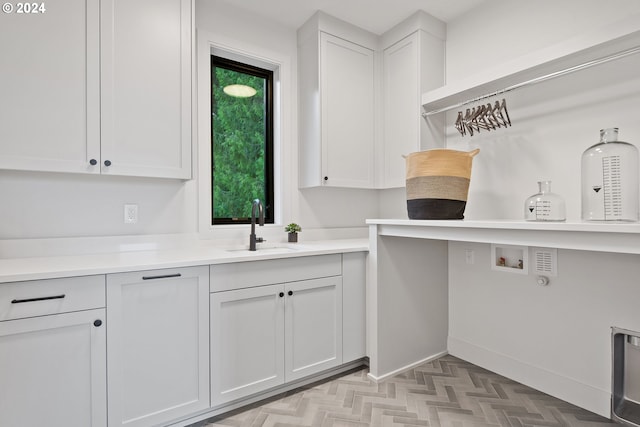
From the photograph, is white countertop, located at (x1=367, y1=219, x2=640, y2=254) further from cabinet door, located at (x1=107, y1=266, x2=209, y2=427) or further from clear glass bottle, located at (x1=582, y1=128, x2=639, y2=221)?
cabinet door, located at (x1=107, y1=266, x2=209, y2=427)

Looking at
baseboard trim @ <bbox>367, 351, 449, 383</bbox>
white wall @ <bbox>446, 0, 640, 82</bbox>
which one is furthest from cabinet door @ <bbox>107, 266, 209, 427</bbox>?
white wall @ <bbox>446, 0, 640, 82</bbox>

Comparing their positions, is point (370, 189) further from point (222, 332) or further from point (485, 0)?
point (222, 332)

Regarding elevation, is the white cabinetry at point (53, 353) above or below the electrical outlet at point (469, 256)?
below

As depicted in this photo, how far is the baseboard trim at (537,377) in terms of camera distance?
1.81 meters

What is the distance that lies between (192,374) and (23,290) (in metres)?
0.80

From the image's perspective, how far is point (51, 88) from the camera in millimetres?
1608

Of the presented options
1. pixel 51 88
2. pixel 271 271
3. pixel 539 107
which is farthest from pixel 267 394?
pixel 539 107

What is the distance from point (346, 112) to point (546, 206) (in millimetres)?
1563

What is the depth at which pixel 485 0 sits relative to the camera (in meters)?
2.35

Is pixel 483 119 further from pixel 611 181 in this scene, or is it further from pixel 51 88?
pixel 51 88

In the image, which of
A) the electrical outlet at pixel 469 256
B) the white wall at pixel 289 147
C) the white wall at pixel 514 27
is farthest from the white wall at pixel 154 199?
the white wall at pixel 514 27

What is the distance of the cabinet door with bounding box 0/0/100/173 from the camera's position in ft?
5.03

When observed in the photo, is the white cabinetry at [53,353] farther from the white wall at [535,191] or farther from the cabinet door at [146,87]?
the white wall at [535,191]

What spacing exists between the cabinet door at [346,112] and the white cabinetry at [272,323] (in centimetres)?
84
